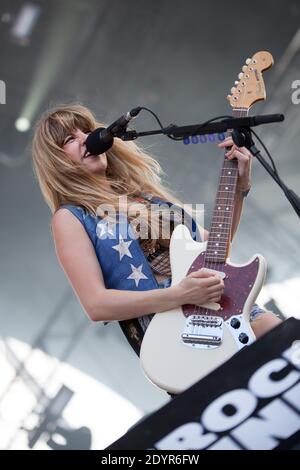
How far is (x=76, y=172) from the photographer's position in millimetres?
2242

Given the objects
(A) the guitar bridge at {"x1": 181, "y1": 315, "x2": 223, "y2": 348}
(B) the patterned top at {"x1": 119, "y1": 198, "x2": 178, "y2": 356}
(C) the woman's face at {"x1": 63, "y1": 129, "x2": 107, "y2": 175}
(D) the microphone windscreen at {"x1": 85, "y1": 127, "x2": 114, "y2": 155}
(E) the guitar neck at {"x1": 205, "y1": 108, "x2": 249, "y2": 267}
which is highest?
(D) the microphone windscreen at {"x1": 85, "y1": 127, "x2": 114, "y2": 155}

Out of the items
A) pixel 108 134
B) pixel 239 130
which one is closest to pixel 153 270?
pixel 108 134

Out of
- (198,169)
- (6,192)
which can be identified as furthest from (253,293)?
(6,192)

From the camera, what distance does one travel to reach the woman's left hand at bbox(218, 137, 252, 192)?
211 cm

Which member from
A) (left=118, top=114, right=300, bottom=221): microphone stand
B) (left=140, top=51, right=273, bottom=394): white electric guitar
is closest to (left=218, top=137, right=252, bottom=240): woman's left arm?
(left=140, top=51, right=273, bottom=394): white electric guitar

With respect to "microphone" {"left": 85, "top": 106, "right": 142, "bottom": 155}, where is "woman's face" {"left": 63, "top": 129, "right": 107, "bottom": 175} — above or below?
below

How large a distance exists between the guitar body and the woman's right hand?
36 millimetres

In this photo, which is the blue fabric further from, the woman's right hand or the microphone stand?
the microphone stand

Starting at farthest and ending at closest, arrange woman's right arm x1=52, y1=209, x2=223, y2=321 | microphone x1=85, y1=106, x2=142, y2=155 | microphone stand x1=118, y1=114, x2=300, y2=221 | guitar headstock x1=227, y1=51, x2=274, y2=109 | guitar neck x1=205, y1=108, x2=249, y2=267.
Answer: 1. guitar headstock x1=227, y1=51, x2=274, y2=109
2. guitar neck x1=205, y1=108, x2=249, y2=267
3. woman's right arm x1=52, y1=209, x2=223, y2=321
4. microphone x1=85, y1=106, x2=142, y2=155
5. microphone stand x1=118, y1=114, x2=300, y2=221

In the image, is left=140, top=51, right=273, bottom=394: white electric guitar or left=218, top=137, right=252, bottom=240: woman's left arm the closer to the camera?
left=140, top=51, right=273, bottom=394: white electric guitar

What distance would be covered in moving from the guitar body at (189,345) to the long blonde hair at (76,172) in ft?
1.31

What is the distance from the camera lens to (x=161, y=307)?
1997 mm
